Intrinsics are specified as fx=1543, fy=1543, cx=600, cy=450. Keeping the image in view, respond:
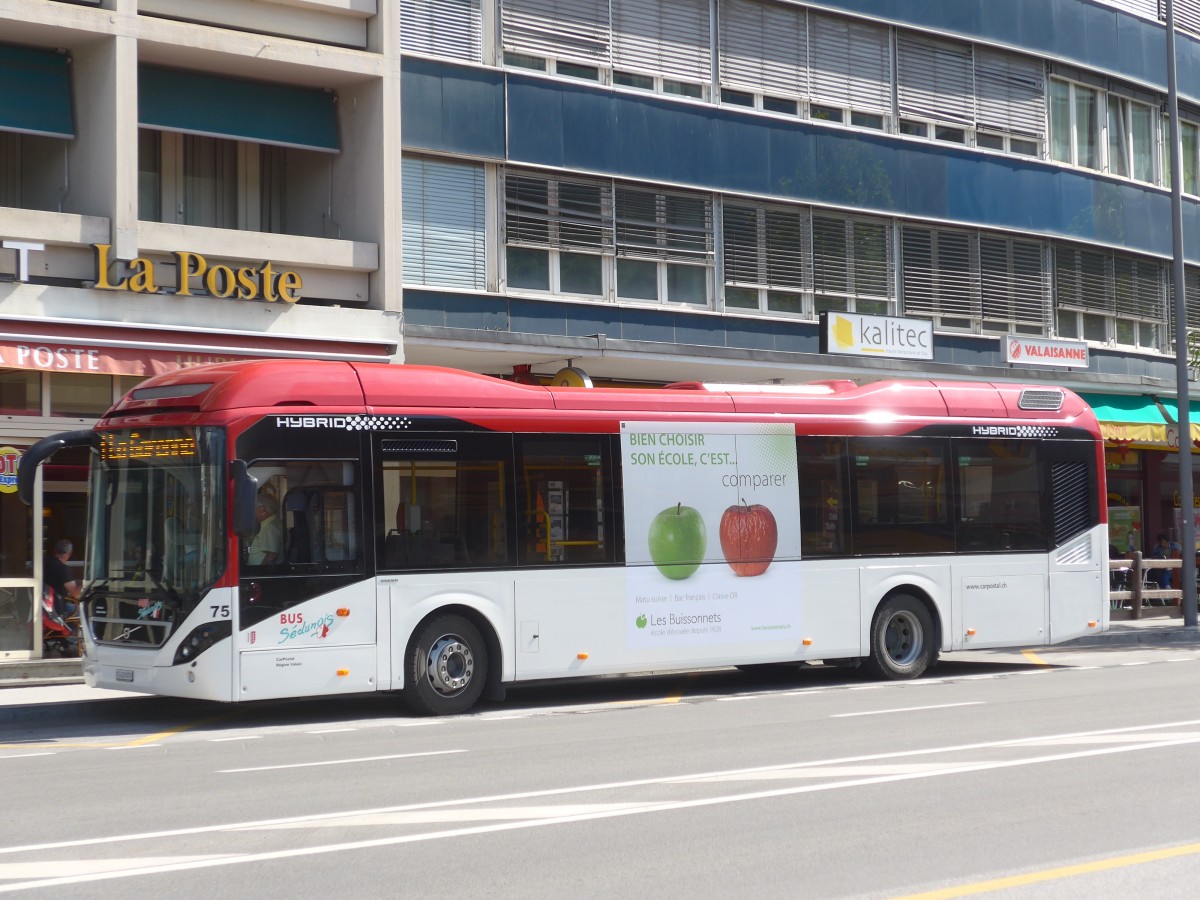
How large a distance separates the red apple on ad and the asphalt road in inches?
61.9

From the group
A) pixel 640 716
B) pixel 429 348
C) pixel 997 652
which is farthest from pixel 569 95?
pixel 640 716

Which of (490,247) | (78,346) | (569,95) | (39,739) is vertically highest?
(569,95)

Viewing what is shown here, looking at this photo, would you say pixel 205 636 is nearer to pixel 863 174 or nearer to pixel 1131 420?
pixel 863 174

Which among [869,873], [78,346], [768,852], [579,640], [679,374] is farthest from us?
[679,374]

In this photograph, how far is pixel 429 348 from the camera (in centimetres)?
2198

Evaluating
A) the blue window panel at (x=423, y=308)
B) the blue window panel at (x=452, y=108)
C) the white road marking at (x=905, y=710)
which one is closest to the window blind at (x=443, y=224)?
the blue window panel at (x=423, y=308)

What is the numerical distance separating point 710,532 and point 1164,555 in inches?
670

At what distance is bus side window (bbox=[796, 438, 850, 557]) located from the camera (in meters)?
16.8

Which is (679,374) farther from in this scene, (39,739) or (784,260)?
(39,739)

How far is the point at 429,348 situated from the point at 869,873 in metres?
15.9

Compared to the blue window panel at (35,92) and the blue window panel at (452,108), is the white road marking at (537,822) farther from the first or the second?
the blue window panel at (452,108)

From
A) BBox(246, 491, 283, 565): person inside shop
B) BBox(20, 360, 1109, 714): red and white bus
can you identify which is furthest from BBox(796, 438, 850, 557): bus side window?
BBox(246, 491, 283, 565): person inside shop

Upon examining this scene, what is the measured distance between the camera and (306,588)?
45.0 ft

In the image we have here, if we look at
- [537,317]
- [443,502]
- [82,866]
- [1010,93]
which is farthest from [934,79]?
[82,866]
